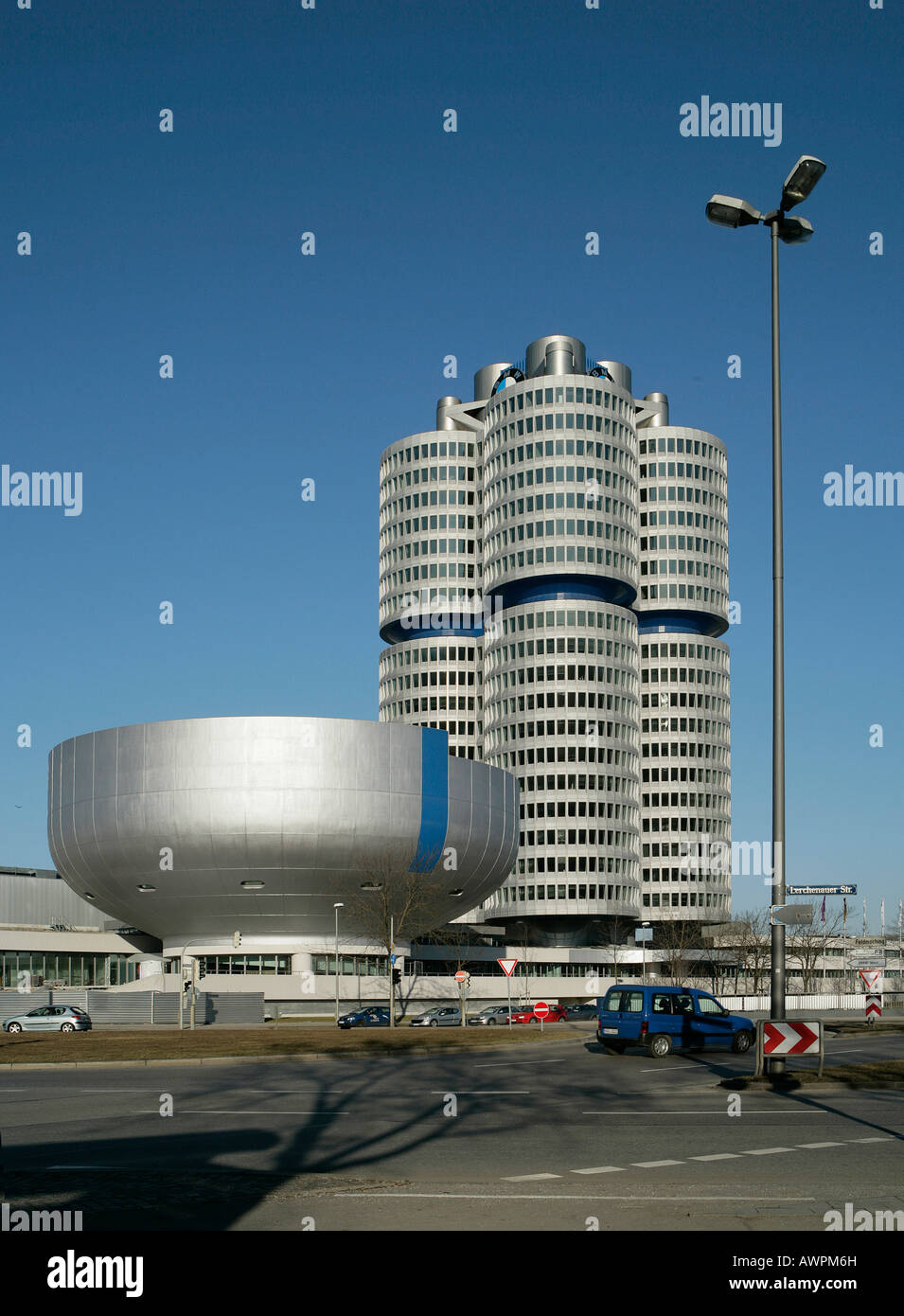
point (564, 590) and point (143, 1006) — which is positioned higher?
point (564, 590)

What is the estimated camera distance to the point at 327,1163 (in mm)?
13562

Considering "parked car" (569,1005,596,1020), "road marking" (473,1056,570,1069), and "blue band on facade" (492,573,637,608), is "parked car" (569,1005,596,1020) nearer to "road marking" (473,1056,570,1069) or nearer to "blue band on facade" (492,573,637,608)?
"road marking" (473,1056,570,1069)

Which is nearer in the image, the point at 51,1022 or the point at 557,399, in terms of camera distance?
the point at 51,1022

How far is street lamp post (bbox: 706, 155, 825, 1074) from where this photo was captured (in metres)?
22.5

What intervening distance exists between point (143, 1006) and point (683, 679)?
9471 centimetres

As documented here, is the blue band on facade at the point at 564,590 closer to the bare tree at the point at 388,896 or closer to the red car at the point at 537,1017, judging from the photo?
the bare tree at the point at 388,896

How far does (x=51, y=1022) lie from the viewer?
191 ft

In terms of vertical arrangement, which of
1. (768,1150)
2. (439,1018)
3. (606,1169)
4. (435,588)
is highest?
(435,588)

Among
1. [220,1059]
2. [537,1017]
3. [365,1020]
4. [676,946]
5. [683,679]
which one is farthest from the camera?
[683,679]

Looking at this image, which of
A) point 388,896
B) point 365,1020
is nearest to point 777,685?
point 365,1020

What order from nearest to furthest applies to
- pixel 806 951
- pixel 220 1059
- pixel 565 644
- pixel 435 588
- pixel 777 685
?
pixel 777 685 → pixel 220 1059 → pixel 806 951 → pixel 565 644 → pixel 435 588

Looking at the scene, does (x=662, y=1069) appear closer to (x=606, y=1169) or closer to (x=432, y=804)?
(x=606, y=1169)

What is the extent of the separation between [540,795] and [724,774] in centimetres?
2627
